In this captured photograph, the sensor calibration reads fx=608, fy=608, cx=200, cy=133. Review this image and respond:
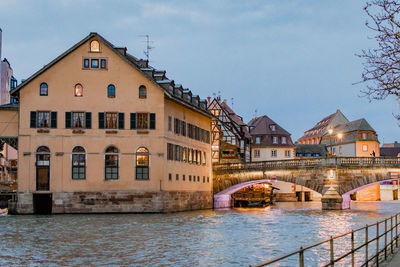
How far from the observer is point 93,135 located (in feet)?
151

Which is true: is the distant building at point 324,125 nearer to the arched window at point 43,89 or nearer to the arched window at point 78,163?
the arched window at point 78,163

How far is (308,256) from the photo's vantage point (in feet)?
70.1

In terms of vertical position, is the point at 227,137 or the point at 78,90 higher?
the point at 78,90

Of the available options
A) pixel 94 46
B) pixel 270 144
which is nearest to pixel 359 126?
pixel 270 144

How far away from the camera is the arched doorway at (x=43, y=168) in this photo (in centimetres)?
4550

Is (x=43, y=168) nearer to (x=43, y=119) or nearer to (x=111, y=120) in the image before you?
(x=43, y=119)

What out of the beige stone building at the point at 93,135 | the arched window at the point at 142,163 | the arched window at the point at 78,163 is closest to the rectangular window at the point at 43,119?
the beige stone building at the point at 93,135

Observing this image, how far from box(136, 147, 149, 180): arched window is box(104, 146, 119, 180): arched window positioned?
159 centimetres

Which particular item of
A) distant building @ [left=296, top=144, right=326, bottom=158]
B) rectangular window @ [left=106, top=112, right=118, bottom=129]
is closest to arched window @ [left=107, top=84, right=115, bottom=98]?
rectangular window @ [left=106, top=112, right=118, bottom=129]

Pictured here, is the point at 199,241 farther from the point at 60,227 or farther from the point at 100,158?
the point at 100,158

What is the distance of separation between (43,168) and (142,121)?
8214 mm

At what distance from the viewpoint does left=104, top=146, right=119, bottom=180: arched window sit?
45.7 m

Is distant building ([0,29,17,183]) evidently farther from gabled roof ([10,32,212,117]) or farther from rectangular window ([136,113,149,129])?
rectangular window ([136,113,149,129])

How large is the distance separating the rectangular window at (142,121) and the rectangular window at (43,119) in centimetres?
679
